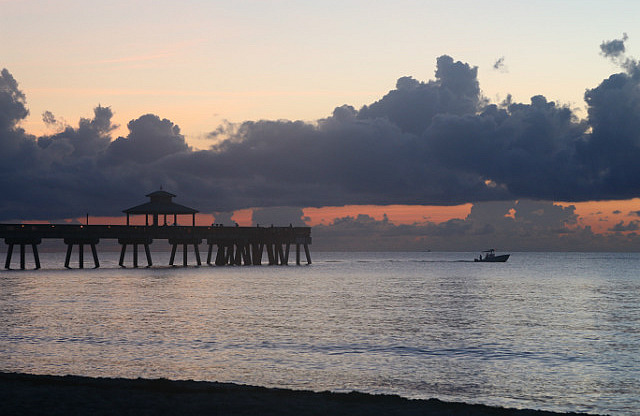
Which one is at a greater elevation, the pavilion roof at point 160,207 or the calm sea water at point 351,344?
the pavilion roof at point 160,207

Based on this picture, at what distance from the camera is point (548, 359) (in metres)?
27.7

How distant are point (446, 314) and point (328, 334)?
15.1 m

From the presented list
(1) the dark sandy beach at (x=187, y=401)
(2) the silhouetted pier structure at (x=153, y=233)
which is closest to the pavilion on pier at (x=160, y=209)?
(2) the silhouetted pier structure at (x=153, y=233)

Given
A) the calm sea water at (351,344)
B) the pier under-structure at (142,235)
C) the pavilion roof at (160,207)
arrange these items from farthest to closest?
the pavilion roof at (160,207), the pier under-structure at (142,235), the calm sea water at (351,344)

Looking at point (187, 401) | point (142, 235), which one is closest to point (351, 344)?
point (187, 401)

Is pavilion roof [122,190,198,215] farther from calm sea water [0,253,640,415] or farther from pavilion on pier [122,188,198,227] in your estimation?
calm sea water [0,253,640,415]

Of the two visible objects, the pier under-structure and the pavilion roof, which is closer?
the pier under-structure

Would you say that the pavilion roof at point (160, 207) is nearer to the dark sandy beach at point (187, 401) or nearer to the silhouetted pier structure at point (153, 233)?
the silhouetted pier structure at point (153, 233)

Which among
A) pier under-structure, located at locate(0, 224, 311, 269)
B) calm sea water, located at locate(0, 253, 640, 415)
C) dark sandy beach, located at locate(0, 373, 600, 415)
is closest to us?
dark sandy beach, located at locate(0, 373, 600, 415)

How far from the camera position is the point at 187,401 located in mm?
16156

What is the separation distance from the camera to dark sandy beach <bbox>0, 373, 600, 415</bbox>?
49.7ft

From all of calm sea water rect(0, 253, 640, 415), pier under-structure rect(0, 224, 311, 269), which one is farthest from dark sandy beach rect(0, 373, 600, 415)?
pier under-structure rect(0, 224, 311, 269)

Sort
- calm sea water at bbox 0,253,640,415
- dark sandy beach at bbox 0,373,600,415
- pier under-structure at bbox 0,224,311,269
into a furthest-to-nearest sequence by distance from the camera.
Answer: pier under-structure at bbox 0,224,311,269 → calm sea water at bbox 0,253,640,415 → dark sandy beach at bbox 0,373,600,415

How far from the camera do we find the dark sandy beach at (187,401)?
1516cm
